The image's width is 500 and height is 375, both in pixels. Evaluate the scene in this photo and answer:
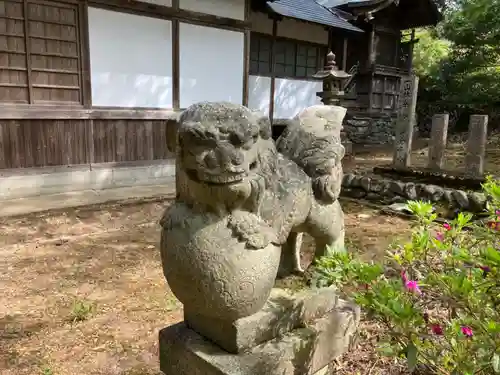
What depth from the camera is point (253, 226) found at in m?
1.57

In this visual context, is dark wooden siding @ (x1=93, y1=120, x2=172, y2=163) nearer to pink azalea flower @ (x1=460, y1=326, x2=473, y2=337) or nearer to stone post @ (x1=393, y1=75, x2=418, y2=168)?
stone post @ (x1=393, y1=75, x2=418, y2=168)

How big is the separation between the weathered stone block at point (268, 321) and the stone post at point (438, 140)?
6462 millimetres

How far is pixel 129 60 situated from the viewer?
7.48 metres

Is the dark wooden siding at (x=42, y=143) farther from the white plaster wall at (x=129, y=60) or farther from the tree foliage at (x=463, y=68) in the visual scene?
the tree foliage at (x=463, y=68)

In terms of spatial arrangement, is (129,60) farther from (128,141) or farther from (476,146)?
(476,146)

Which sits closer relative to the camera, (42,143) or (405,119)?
(42,143)

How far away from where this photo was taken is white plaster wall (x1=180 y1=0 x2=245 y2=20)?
804cm

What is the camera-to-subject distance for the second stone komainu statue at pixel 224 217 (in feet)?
4.67

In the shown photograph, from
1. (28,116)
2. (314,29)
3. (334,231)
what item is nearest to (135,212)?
(28,116)

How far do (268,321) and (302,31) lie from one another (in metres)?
11.4

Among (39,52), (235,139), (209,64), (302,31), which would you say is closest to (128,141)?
(39,52)

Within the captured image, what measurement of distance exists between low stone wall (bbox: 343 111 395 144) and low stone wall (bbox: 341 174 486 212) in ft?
24.5

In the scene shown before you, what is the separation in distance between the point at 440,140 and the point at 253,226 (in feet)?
23.2

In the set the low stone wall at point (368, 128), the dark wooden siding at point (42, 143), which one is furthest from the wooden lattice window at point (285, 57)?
the dark wooden siding at point (42, 143)
